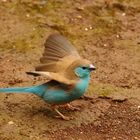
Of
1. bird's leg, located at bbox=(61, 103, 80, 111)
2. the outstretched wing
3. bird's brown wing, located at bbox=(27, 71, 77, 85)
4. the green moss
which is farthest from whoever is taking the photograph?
the green moss

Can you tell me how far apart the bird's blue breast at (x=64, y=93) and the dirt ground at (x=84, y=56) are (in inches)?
8.1

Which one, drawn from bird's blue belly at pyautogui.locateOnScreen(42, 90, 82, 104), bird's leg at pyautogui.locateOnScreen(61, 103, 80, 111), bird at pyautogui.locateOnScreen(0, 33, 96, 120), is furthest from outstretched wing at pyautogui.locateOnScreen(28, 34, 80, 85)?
bird's leg at pyautogui.locateOnScreen(61, 103, 80, 111)

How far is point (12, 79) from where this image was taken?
15.9 feet

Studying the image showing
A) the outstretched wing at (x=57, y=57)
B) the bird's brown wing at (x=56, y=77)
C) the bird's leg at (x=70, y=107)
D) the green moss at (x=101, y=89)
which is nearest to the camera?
the bird's brown wing at (x=56, y=77)

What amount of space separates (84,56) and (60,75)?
114cm

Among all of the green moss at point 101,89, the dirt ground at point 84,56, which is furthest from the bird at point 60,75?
the green moss at point 101,89

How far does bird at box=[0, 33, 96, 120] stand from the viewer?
13.5ft

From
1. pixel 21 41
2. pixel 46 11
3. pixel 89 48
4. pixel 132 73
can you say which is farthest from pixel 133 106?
pixel 46 11

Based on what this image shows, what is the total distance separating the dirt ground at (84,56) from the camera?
4.22 metres

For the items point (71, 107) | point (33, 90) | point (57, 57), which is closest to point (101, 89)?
point (71, 107)

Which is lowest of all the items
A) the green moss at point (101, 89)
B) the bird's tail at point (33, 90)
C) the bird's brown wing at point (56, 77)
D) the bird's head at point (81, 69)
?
the green moss at point (101, 89)

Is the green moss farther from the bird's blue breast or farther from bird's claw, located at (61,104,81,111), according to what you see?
the bird's blue breast

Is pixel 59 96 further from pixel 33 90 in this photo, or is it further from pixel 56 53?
pixel 56 53

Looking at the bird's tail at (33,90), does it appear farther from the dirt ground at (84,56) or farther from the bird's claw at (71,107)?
the bird's claw at (71,107)
